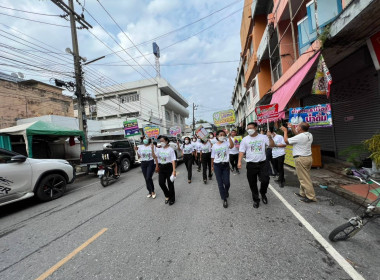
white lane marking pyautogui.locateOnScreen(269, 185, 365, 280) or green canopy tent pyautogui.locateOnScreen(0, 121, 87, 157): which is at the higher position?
green canopy tent pyautogui.locateOnScreen(0, 121, 87, 157)

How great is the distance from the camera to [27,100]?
2005 centimetres

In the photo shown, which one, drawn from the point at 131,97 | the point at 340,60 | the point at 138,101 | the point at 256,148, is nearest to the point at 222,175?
the point at 256,148

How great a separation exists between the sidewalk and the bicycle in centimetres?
109

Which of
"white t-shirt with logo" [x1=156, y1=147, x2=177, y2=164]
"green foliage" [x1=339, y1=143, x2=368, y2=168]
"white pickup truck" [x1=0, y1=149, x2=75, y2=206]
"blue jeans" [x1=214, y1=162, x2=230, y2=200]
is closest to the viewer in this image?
"blue jeans" [x1=214, y1=162, x2=230, y2=200]

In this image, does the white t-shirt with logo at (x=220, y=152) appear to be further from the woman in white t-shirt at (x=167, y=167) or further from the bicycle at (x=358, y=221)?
the bicycle at (x=358, y=221)

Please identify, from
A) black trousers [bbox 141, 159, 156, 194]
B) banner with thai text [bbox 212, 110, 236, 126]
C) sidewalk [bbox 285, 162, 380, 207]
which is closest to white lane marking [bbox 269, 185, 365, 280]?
sidewalk [bbox 285, 162, 380, 207]

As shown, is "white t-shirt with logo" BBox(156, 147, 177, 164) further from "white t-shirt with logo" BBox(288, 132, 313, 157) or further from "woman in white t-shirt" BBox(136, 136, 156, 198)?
"white t-shirt with logo" BBox(288, 132, 313, 157)

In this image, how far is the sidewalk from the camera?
3.86 meters

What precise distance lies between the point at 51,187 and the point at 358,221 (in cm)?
777

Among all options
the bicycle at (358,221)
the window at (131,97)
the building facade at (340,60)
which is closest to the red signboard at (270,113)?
the building facade at (340,60)

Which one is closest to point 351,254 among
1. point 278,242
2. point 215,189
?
point 278,242

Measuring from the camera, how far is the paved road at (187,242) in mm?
2207

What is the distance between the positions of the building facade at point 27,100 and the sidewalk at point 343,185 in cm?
2557

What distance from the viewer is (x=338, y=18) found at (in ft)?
15.5
